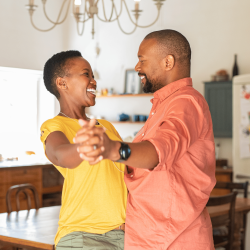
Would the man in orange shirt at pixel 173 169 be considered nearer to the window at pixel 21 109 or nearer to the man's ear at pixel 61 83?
the man's ear at pixel 61 83

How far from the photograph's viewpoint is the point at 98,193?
1420 mm

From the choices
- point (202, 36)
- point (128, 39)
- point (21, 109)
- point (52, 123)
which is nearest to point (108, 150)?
point (52, 123)

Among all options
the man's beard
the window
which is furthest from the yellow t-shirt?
the window

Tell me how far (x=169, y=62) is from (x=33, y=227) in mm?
1553

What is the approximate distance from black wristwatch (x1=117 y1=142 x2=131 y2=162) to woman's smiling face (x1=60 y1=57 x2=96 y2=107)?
2.05ft

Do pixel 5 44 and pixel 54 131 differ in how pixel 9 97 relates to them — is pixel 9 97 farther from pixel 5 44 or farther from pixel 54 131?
pixel 54 131

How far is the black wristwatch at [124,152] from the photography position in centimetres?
95

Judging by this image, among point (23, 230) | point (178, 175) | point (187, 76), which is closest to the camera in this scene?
point (178, 175)

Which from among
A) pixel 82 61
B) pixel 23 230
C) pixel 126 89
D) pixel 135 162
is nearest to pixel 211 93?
pixel 126 89

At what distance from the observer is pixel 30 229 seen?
7.75ft

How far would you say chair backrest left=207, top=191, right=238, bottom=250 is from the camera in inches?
→ 110

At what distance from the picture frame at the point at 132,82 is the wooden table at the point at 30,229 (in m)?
3.62

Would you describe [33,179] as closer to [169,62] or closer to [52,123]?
[52,123]

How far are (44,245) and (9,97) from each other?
461 cm
